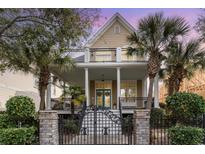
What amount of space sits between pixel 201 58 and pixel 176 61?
51.5 inches

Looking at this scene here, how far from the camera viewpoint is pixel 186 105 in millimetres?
9617

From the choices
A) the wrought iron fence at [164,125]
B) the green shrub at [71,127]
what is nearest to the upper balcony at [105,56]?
the green shrub at [71,127]

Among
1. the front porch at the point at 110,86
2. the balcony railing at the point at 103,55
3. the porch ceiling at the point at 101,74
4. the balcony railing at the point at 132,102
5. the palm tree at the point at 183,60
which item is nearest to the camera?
the palm tree at the point at 183,60

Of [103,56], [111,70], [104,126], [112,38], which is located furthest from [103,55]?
[104,126]

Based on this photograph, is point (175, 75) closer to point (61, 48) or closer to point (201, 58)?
point (201, 58)

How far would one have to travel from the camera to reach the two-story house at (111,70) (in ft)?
60.3

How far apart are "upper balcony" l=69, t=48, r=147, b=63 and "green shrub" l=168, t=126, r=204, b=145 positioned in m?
8.97

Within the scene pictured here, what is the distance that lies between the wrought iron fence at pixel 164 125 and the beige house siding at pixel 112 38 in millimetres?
10513

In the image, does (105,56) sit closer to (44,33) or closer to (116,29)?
(116,29)

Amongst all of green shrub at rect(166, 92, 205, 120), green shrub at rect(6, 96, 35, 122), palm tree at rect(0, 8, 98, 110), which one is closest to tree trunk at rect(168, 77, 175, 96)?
palm tree at rect(0, 8, 98, 110)

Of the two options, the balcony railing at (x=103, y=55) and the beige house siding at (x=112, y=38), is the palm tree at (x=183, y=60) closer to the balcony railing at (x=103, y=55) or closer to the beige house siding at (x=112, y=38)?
the balcony railing at (x=103, y=55)

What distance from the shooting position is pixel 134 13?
16.0m

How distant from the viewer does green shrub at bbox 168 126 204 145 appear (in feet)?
30.8
